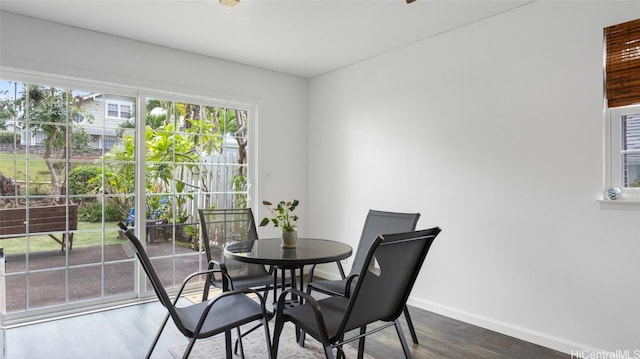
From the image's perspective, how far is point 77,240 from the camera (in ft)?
11.4

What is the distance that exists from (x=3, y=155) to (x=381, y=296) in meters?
3.28

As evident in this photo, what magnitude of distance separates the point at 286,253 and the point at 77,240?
7.32 ft

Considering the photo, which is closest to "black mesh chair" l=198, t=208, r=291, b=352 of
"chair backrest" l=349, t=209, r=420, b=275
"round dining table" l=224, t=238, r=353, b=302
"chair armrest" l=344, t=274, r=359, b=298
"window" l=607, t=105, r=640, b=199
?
"round dining table" l=224, t=238, r=353, b=302

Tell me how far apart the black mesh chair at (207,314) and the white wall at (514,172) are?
6.55 feet

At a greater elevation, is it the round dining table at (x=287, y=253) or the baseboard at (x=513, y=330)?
the round dining table at (x=287, y=253)

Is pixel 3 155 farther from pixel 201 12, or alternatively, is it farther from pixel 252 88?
pixel 252 88

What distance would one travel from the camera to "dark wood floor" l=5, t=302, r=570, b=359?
2625 millimetres

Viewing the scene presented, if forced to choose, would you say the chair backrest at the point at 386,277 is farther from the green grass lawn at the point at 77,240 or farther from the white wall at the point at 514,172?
the green grass lawn at the point at 77,240

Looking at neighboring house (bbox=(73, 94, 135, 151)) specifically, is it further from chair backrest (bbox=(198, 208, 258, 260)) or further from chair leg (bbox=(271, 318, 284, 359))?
chair leg (bbox=(271, 318, 284, 359))

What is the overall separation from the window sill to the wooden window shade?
0.64 meters

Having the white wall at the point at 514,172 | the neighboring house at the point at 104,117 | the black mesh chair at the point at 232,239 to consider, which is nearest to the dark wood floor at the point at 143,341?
the white wall at the point at 514,172

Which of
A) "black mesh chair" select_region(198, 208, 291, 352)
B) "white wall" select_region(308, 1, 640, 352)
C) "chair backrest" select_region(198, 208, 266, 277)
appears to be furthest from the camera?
"chair backrest" select_region(198, 208, 266, 277)

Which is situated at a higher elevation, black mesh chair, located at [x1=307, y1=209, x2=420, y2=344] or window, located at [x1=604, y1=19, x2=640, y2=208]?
window, located at [x1=604, y1=19, x2=640, y2=208]

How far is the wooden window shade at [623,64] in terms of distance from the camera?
2.40 m
